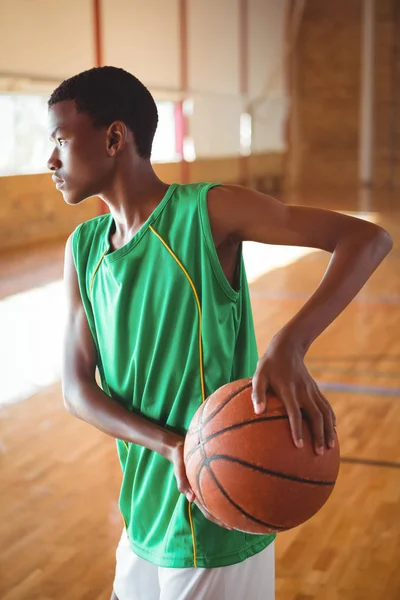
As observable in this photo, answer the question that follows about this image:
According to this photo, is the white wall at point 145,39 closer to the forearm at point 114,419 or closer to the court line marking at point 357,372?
the court line marking at point 357,372

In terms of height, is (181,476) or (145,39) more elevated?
(145,39)

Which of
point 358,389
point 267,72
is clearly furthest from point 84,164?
point 267,72

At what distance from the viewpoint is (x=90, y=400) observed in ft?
5.22

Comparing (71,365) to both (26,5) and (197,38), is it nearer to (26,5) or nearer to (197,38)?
(26,5)

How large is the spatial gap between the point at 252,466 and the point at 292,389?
0.54ft

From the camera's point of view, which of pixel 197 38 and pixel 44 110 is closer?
pixel 44 110

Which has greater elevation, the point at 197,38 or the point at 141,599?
the point at 197,38

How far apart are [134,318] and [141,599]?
59cm

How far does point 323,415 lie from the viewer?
1.27 m

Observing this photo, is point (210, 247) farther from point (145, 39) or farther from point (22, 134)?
point (145, 39)

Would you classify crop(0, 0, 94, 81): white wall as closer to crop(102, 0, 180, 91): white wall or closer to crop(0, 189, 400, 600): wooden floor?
crop(102, 0, 180, 91): white wall

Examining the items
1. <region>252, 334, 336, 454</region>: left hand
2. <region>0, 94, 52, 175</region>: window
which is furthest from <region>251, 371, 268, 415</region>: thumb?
<region>0, 94, 52, 175</region>: window

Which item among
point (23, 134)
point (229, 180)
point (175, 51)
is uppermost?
point (175, 51)

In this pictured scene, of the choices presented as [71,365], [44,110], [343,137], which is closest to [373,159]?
[343,137]
